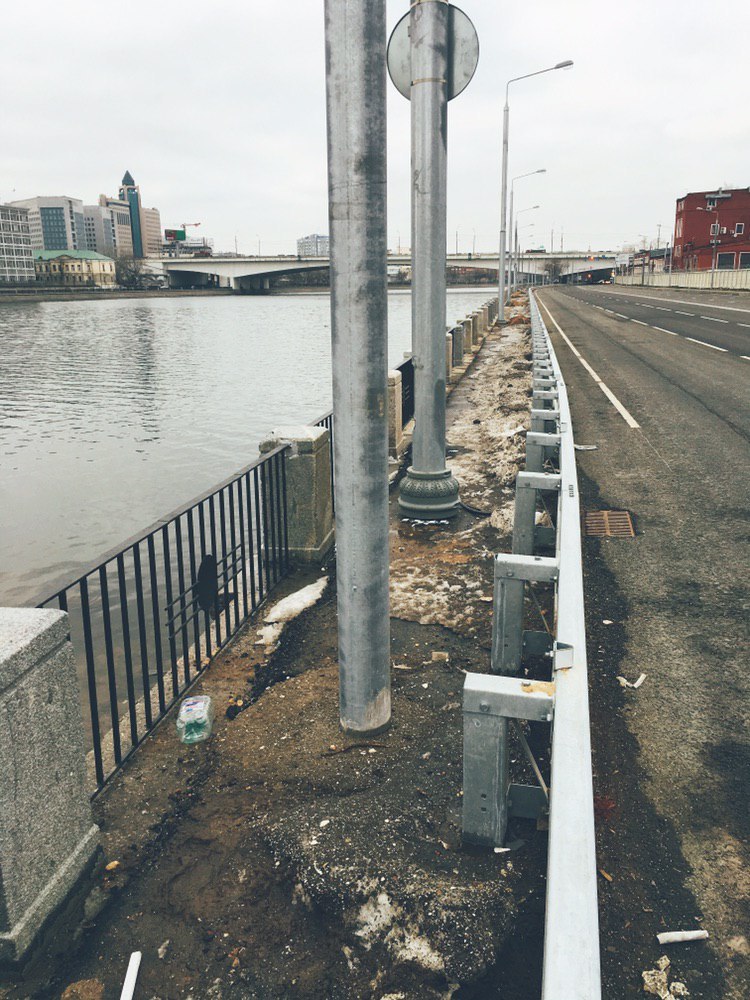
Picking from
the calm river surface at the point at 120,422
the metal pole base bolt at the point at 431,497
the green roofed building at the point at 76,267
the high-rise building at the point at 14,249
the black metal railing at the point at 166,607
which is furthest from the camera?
the green roofed building at the point at 76,267

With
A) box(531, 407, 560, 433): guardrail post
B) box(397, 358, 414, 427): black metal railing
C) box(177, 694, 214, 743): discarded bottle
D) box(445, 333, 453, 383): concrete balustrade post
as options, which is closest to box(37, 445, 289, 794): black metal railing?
box(177, 694, 214, 743): discarded bottle

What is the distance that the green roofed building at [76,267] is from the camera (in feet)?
545

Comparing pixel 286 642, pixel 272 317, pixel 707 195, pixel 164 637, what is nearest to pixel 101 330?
pixel 272 317

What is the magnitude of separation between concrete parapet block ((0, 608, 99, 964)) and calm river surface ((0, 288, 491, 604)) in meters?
2.12

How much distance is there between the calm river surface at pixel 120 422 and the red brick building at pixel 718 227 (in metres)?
61.4

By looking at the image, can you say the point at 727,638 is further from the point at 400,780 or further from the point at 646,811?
the point at 400,780

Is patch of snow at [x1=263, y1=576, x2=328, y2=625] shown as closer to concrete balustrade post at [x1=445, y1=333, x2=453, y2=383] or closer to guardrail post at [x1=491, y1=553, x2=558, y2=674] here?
guardrail post at [x1=491, y1=553, x2=558, y2=674]

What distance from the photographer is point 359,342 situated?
363 cm

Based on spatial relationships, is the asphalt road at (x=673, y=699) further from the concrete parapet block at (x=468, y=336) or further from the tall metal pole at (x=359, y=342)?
the concrete parapet block at (x=468, y=336)

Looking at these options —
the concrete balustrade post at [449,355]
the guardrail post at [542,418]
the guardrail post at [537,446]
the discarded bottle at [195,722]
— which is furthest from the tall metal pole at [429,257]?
the concrete balustrade post at [449,355]

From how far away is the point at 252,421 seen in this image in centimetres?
2405

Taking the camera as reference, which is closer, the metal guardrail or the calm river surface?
the metal guardrail

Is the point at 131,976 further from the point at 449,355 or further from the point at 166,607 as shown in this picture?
the point at 449,355

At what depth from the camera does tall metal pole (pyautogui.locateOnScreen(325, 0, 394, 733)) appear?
3.40m
